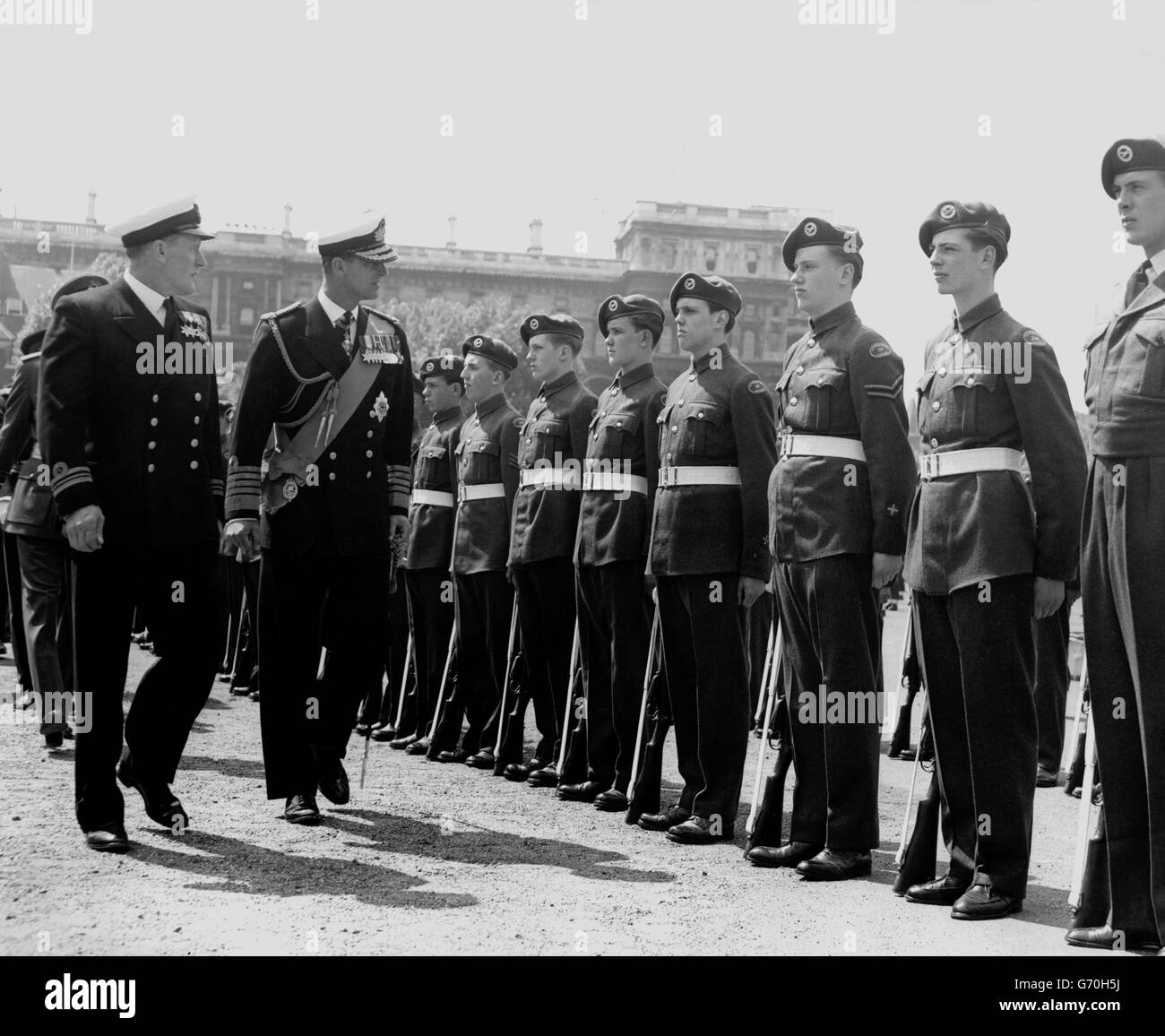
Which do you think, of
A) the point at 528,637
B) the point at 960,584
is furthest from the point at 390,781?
the point at 960,584

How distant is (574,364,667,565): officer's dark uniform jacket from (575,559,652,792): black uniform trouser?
0.31 feet

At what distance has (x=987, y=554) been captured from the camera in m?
5.16

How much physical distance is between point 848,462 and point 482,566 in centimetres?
353

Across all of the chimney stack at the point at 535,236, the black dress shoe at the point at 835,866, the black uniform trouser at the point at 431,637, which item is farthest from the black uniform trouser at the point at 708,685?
the chimney stack at the point at 535,236

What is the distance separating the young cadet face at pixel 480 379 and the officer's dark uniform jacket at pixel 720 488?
2737 mm

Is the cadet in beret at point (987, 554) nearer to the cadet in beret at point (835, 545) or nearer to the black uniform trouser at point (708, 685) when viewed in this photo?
the cadet in beret at point (835, 545)

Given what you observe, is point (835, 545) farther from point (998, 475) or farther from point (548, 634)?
point (548, 634)

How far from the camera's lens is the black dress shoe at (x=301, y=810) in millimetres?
6484

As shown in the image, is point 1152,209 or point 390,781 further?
point 390,781

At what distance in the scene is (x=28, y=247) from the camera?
7531 centimetres

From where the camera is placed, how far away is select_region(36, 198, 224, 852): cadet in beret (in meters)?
5.82

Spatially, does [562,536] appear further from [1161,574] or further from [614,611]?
[1161,574]
